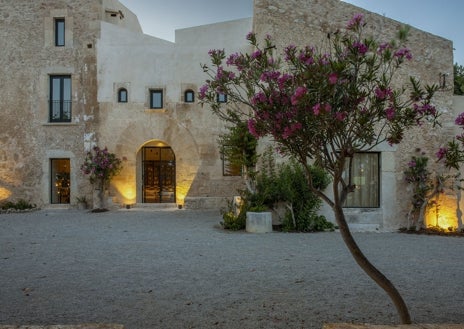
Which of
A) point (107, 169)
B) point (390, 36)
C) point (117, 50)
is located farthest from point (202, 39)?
point (390, 36)

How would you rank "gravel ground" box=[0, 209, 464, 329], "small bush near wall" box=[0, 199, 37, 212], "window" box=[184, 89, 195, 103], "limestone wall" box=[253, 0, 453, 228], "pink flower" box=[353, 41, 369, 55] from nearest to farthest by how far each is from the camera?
"pink flower" box=[353, 41, 369, 55] → "gravel ground" box=[0, 209, 464, 329] → "limestone wall" box=[253, 0, 453, 228] → "small bush near wall" box=[0, 199, 37, 212] → "window" box=[184, 89, 195, 103]

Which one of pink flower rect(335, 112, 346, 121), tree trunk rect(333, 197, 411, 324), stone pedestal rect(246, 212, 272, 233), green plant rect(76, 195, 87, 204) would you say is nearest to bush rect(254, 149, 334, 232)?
stone pedestal rect(246, 212, 272, 233)

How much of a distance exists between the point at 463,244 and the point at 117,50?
12.9 meters

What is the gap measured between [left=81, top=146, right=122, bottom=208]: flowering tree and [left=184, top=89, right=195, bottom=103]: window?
11.3 feet

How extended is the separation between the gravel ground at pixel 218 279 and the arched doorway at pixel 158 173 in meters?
6.38

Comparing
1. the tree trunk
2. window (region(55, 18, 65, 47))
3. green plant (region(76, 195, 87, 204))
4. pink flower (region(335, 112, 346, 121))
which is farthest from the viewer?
window (region(55, 18, 65, 47))

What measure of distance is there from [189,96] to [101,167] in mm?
4198

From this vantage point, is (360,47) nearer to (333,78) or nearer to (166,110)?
(333,78)

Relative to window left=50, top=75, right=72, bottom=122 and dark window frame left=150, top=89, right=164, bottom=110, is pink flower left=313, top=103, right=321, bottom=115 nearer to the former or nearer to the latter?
dark window frame left=150, top=89, right=164, bottom=110

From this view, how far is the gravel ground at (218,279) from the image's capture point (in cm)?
365

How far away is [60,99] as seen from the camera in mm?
15109

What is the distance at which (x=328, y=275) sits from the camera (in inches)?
204

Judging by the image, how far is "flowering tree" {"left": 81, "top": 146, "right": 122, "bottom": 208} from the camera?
45.9 feet

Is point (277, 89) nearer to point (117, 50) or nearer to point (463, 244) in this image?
point (463, 244)
